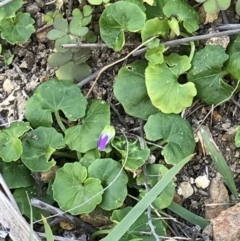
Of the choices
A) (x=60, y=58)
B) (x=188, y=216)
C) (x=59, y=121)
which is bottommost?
(x=188, y=216)

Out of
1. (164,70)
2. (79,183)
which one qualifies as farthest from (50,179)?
(164,70)

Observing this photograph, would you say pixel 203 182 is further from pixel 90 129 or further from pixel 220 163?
pixel 90 129

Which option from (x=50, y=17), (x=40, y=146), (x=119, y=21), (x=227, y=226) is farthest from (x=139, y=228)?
(x=50, y=17)

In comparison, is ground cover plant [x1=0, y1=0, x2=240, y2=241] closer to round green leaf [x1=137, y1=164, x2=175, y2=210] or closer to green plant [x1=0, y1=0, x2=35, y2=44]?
round green leaf [x1=137, y1=164, x2=175, y2=210]

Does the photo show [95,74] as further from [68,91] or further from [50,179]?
[50,179]

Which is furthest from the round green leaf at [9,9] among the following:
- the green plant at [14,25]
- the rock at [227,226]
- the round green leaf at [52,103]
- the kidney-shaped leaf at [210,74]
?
the rock at [227,226]
